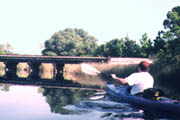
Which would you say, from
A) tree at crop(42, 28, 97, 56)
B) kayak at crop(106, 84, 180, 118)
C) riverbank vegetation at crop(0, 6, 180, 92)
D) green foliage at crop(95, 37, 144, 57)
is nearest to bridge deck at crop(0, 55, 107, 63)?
riverbank vegetation at crop(0, 6, 180, 92)

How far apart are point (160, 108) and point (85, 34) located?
113 m

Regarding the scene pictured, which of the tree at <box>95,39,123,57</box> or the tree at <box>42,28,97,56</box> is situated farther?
the tree at <box>42,28,97,56</box>

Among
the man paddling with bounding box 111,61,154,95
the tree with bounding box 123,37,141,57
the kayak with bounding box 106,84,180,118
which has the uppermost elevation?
the tree with bounding box 123,37,141,57

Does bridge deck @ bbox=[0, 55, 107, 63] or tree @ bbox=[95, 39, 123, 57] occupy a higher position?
tree @ bbox=[95, 39, 123, 57]

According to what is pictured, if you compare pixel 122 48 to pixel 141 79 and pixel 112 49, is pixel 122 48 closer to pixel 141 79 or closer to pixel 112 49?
pixel 112 49

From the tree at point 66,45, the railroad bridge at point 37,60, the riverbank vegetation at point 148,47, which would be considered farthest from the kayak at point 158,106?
the tree at point 66,45

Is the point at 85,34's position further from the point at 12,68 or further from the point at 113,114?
the point at 113,114

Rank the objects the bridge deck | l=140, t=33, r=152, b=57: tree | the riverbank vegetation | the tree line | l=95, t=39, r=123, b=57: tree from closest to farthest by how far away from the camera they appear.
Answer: the riverbank vegetation < the tree line < the bridge deck < l=140, t=33, r=152, b=57: tree < l=95, t=39, r=123, b=57: tree

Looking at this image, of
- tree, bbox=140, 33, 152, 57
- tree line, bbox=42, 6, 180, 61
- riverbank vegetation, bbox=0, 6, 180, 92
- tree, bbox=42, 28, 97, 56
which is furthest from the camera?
tree, bbox=42, 28, 97, 56

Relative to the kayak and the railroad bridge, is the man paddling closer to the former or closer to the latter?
the kayak

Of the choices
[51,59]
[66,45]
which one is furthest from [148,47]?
[66,45]

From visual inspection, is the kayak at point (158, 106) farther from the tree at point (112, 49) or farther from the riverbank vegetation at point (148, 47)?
the tree at point (112, 49)

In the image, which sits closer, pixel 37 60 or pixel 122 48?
pixel 37 60

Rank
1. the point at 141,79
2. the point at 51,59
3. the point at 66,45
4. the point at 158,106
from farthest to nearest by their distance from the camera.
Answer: the point at 66,45, the point at 51,59, the point at 141,79, the point at 158,106
